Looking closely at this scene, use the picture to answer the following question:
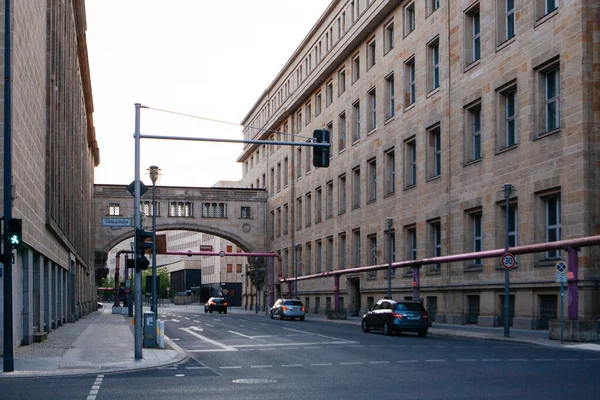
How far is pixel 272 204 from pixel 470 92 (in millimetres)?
46472

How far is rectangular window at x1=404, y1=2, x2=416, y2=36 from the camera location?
1977 inches

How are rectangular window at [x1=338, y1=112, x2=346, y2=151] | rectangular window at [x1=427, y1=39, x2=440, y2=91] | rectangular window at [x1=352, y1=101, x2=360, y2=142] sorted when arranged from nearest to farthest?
1. rectangular window at [x1=427, y1=39, x2=440, y2=91]
2. rectangular window at [x1=352, y1=101, x2=360, y2=142]
3. rectangular window at [x1=338, y1=112, x2=346, y2=151]

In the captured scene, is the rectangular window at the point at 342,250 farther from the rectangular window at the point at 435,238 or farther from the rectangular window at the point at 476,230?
the rectangular window at the point at 476,230

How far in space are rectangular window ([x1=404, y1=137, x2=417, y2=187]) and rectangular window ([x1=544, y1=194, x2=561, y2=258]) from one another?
1534 centimetres

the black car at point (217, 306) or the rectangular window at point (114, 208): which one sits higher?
the rectangular window at point (114, 208)

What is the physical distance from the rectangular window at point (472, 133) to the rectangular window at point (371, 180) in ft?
48.9

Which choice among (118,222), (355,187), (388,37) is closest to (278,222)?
(355,187)

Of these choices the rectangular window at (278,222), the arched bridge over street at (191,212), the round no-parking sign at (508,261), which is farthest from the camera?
the rectangular window at (278,222)

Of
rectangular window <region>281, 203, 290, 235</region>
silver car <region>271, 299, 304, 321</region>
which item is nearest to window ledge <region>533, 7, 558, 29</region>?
silver car <region>271, 299, 304, 321</region>

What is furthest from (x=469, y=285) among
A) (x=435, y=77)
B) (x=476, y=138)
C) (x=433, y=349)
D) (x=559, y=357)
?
Answer: (x=559, y=357)

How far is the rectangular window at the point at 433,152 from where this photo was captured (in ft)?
152

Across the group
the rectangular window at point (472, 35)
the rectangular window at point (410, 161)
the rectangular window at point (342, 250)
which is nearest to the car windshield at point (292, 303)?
the rectangular window at point (342, 250)

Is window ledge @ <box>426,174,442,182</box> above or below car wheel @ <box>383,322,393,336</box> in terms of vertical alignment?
above

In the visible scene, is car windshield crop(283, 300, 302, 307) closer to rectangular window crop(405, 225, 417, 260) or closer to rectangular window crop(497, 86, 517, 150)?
rectangular window crop(405, 225, 417, 260)
